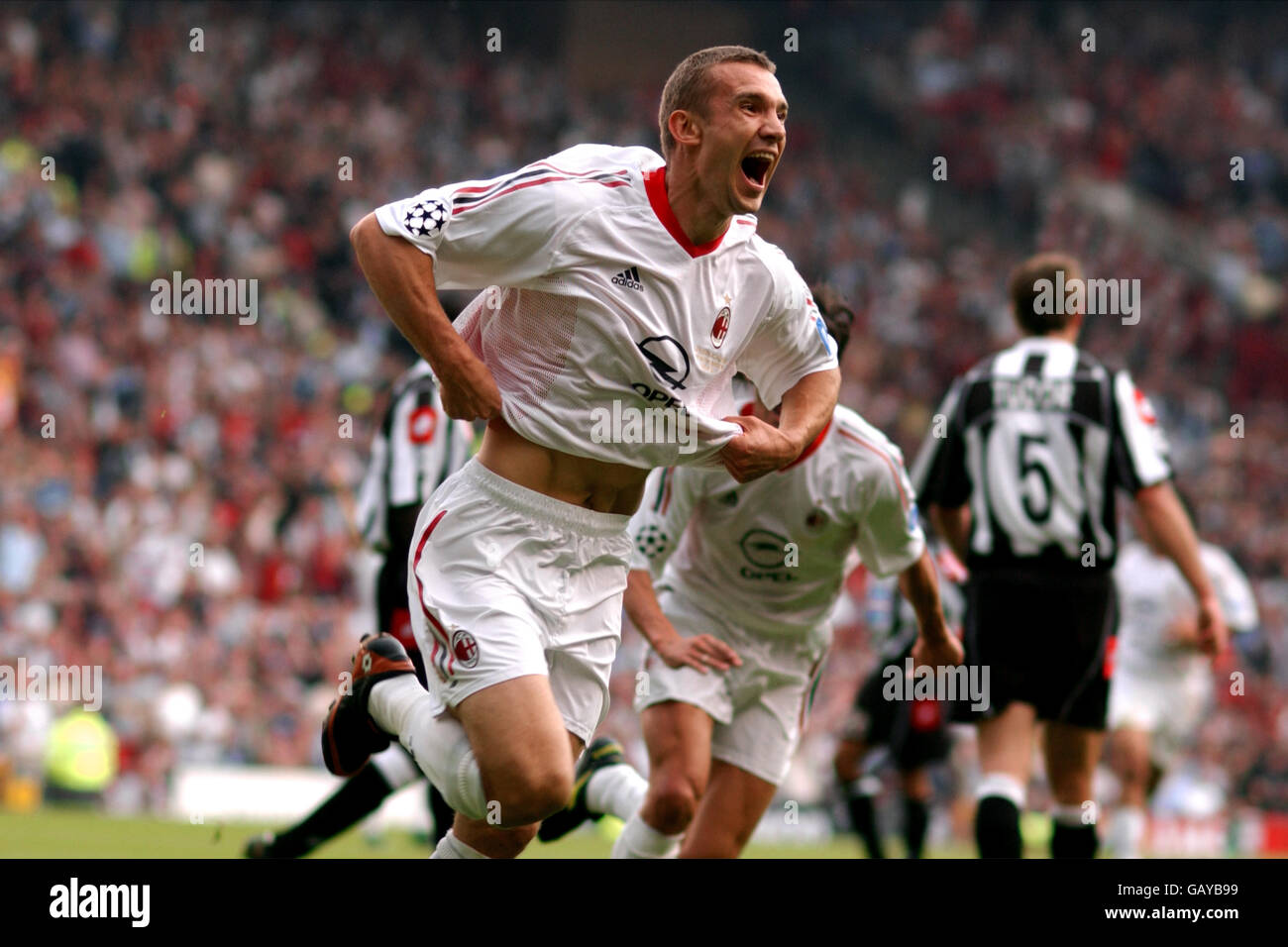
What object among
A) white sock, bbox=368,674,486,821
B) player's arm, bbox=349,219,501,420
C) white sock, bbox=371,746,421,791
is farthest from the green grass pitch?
player's arm, bbox=349,219,501,420

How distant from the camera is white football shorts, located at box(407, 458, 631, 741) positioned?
4609 millimetres

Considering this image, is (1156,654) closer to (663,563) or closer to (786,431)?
(663,563)

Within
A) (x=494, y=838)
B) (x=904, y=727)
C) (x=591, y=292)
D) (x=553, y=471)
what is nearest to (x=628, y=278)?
(x=591, y=292)

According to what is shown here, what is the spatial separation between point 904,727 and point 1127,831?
1332mm

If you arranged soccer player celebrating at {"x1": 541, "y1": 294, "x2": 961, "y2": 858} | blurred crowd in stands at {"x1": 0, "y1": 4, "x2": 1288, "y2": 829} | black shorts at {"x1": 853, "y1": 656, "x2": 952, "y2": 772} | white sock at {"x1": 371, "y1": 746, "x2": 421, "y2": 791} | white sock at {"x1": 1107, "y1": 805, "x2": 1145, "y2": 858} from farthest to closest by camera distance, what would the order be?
blurred crowd in stands at {"x1": 0, "y1": 4, "x2": 1288, "y2": 829} → black shorts at {"x1": 853, "y1": 656, "x2": 952, "y2": 772} → white sock at {"x1": 1107, "y1": 805, "x2": 1145, "y2": 858} → white sock at {"x1": 371, "y1": 746, "x2": 421, "y2": 791} → soccer player celebrating at {"x1": 541, "y1": 294, "x2": 961, "y2": 858}

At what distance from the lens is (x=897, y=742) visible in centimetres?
981

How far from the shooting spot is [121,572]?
15609 mm

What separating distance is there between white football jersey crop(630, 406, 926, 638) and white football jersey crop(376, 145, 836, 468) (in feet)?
3.60

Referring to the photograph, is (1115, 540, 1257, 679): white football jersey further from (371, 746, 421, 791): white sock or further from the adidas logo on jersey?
the adidas logo on jersey

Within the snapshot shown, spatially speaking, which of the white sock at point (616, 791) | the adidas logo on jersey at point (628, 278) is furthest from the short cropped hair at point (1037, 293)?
the adidas logo on jersey at point (628, 278)

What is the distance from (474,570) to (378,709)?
0.67 m

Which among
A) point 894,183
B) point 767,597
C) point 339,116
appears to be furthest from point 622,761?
point 894,183

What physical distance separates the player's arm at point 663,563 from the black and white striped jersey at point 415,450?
105 cm
